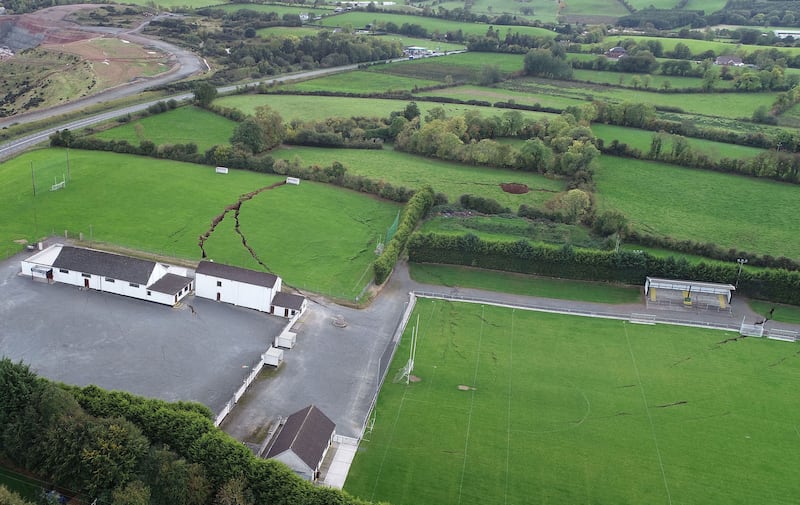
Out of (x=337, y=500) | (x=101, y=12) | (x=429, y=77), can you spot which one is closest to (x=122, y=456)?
(x=337, y=500)

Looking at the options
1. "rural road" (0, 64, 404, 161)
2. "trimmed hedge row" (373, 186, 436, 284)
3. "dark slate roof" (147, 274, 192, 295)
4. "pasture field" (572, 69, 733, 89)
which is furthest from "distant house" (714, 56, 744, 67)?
"dark slate roof" (147, 274, 192, 295)

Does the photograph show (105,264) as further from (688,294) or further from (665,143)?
(665,143)

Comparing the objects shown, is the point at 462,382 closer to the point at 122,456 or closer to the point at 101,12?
the point at 122,456

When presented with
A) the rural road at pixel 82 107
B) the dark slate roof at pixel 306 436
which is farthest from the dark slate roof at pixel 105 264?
the rural road at pixel 82 107

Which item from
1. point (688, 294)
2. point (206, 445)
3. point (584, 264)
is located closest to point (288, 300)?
point (206, 445)

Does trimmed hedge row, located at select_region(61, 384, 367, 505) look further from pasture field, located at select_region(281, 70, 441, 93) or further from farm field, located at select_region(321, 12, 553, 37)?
farm field, located at select_region(321, 12, 553, 37)
